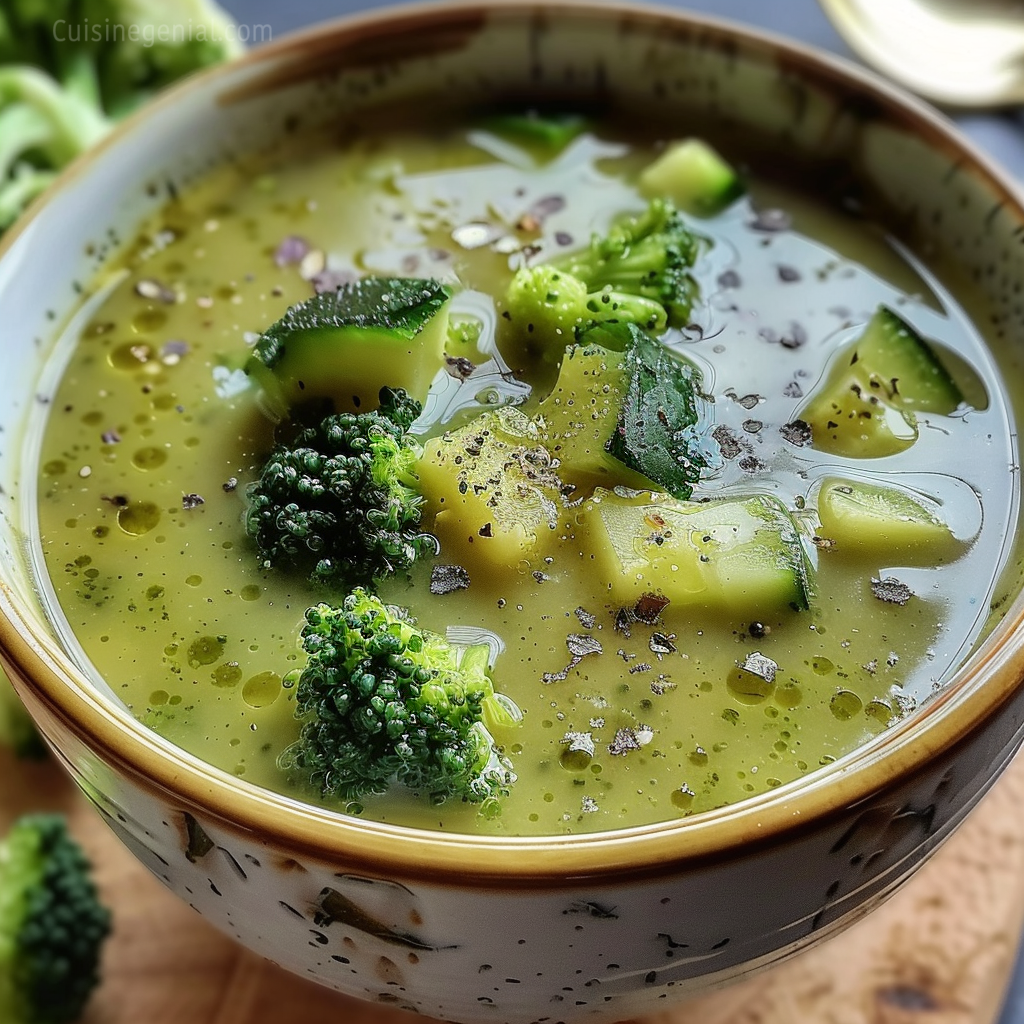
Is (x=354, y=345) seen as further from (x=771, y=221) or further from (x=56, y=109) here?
(x=56, y=109)

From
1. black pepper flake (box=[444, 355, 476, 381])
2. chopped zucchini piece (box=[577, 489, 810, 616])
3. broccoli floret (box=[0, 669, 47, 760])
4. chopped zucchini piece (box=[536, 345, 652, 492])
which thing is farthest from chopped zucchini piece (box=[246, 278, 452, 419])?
broccoli floret (box=[0, 669, 47, 760])

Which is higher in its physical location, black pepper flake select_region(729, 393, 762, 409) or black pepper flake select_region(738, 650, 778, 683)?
black pepper flake select_region(729, 393, 762, 409)

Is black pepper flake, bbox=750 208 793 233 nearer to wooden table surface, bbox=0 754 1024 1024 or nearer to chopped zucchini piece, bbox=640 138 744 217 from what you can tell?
chopped zucchini piece, bbox=640 138 744 217

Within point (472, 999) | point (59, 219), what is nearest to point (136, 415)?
point (59, 219)

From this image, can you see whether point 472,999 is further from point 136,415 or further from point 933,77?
point 933,77

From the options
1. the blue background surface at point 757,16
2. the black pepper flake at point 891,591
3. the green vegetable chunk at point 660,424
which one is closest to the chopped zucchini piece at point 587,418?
the green vegetable chunk at point 660,424
